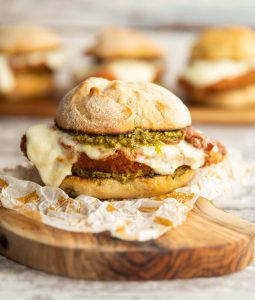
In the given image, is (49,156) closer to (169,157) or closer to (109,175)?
(109,175)

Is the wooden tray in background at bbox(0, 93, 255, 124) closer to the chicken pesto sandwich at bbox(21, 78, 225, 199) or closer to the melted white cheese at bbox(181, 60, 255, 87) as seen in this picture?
the melted white cheese at bbox(181, 60, 255, 87)

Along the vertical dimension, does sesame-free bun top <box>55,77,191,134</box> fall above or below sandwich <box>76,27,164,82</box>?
above

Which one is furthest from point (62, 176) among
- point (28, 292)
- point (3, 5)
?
point (3, 5)

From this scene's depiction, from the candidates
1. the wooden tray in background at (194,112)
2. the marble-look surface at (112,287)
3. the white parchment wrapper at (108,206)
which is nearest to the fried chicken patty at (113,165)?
the white parchment wrapper at (108,206)

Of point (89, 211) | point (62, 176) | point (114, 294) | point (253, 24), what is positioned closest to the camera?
point (114, 294)

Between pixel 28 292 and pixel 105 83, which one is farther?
pixel 105 83

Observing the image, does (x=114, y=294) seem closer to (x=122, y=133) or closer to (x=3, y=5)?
(x=122, y=133)

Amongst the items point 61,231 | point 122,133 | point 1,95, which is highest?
point 122,133

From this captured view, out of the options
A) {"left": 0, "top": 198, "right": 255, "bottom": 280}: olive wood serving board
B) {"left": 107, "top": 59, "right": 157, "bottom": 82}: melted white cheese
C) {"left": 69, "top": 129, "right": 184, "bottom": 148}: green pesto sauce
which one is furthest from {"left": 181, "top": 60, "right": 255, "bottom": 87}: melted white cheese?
{"left": 0, "top": 198, "right": 255, "bottom": 280}: olive wood serving board
